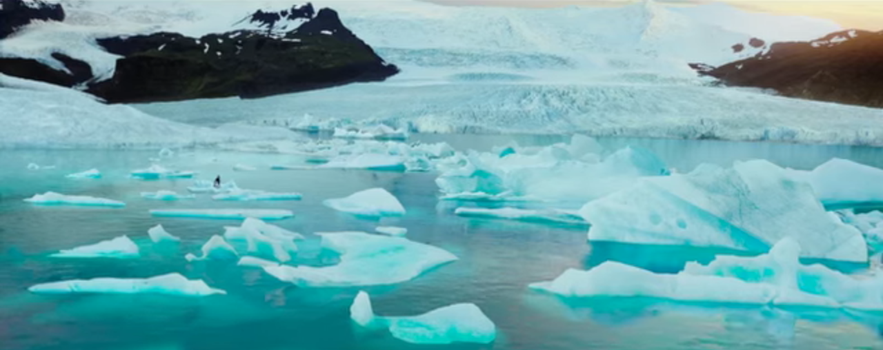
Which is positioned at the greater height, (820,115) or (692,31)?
(692,31)

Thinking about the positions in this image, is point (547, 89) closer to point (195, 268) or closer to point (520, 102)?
point (520, 102)

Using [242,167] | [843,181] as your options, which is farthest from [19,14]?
[843,181]

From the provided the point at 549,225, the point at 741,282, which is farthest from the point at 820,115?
the point at 741,282

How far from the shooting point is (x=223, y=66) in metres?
52.4

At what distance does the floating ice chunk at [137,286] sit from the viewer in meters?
6.96

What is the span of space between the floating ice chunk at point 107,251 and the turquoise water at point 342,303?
0.21 m

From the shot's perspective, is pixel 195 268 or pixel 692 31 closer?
pixel 195 268

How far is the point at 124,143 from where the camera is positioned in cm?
2264

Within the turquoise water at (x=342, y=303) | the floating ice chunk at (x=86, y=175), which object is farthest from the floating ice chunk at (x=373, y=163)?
the turquoise water at (x=342, y=303)

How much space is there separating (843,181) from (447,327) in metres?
9.71

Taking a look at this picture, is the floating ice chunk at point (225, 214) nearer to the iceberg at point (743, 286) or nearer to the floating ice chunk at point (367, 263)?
the floating ice chunk at point (367, 263)

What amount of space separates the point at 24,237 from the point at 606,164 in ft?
26.0

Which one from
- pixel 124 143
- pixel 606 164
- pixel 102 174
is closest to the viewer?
pixel 606 164

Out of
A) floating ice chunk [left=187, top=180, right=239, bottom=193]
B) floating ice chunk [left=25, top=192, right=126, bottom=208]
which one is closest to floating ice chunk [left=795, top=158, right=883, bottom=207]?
floating ice chunk [left=187, top=180, right=239, bottom=193]
